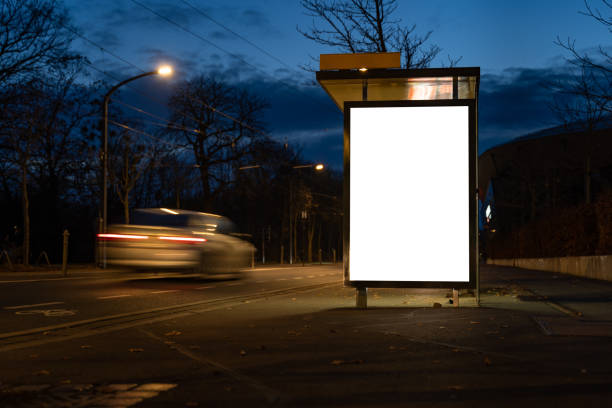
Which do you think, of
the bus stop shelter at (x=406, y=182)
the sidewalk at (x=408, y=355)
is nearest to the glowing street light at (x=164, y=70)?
the bus stop shelter at (x=406, y=182)

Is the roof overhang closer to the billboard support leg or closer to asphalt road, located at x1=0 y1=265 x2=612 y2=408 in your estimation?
the billboard support leg

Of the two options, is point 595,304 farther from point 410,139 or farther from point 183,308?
point 183,308

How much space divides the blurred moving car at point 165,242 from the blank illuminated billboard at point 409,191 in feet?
21.0

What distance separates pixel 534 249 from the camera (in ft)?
131

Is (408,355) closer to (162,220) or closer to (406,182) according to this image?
(406,182)

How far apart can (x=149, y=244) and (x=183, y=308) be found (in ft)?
17.6

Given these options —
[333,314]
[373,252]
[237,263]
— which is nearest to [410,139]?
[373,252]

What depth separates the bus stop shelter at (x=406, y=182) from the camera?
11062 millimetres

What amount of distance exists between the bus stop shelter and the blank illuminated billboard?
2 cm

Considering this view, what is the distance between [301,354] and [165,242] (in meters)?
10.5

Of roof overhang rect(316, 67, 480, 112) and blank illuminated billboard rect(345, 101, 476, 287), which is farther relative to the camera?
blank illuminated billboard rect(345, 101, 476, 287)

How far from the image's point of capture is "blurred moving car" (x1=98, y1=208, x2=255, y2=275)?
54.4 ft

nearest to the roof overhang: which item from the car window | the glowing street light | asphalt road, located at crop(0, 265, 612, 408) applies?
asphalt road, located at crop(0, 265, 612, 408)

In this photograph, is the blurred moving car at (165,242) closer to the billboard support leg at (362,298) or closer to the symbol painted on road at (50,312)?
the symbol painted on road at (50,312)
